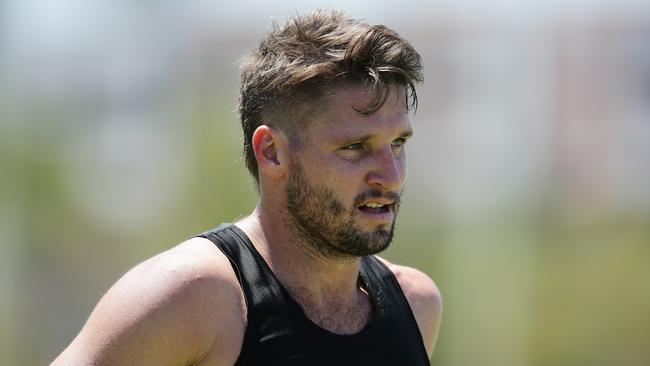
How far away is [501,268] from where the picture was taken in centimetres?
2148

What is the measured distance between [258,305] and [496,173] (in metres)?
18.9

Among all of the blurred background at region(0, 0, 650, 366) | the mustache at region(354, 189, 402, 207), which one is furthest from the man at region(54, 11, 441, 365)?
the blurred background at region(0, 0, 650, 366)

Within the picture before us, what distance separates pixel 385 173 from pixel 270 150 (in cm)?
42

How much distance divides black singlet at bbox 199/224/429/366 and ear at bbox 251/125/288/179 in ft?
0.76

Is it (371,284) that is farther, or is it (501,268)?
(501,268)

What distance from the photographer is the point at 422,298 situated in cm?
434

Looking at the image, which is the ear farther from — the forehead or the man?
the forehead

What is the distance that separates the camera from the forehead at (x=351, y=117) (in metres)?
3.73

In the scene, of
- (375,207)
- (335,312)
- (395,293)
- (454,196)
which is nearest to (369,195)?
(375,207)

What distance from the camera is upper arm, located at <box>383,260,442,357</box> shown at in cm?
428

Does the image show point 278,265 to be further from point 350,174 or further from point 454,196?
point 454,196

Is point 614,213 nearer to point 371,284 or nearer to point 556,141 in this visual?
point 556,141

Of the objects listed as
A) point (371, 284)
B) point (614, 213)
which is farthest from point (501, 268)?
point (371, 284)

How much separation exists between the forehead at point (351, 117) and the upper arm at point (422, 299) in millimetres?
740
